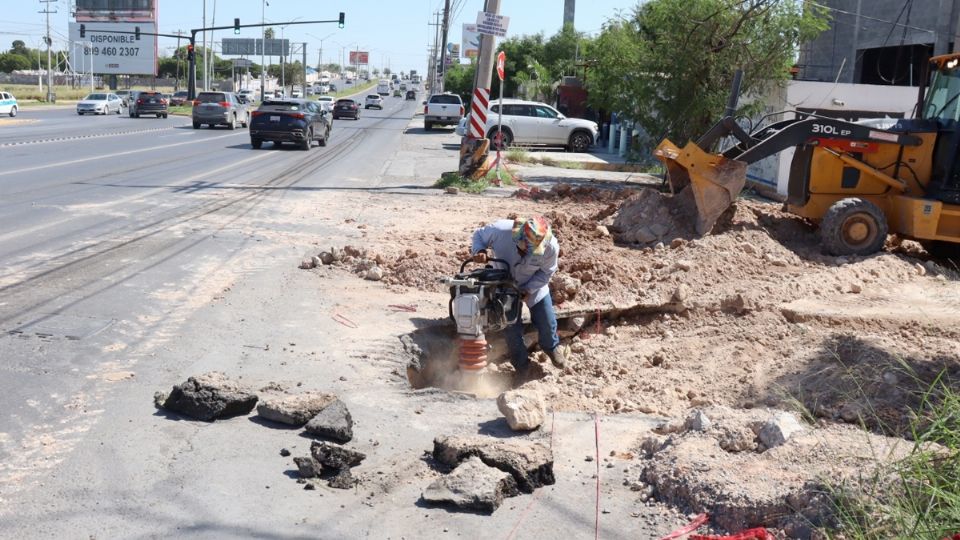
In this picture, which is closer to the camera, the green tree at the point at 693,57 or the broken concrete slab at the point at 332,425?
the broken concrete slab at the point at 332,425

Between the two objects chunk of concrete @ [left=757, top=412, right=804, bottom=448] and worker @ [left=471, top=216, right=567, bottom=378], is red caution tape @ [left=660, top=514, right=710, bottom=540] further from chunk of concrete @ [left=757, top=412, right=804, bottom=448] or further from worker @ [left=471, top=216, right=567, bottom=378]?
worker @ [left=471, top=216, right=567, bottom=378]

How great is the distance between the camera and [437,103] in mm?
48344

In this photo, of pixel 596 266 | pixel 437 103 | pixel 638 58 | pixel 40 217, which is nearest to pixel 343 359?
pixel 596 266

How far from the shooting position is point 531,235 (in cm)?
767

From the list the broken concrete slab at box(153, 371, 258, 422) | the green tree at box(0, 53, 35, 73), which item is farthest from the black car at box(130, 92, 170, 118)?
the green tree at box(0, 53, 35, 73)

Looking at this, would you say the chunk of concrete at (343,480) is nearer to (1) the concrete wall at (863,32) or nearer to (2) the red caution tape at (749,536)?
(2) the red caution tape at (749,536)

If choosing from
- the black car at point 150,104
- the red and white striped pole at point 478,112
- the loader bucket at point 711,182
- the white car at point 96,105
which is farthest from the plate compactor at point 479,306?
the white car at point 96,105

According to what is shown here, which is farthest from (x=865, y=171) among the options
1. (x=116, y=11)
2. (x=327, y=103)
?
(x=116, y=11)

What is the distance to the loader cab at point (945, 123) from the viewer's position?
1178 centimetres

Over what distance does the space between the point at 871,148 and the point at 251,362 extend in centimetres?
901

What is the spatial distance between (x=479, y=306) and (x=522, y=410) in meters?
1.79

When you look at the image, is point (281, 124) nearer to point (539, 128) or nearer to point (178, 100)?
point (539, 128)

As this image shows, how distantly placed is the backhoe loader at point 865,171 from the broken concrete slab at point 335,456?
793cm

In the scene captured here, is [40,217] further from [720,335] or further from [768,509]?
[768,509]
